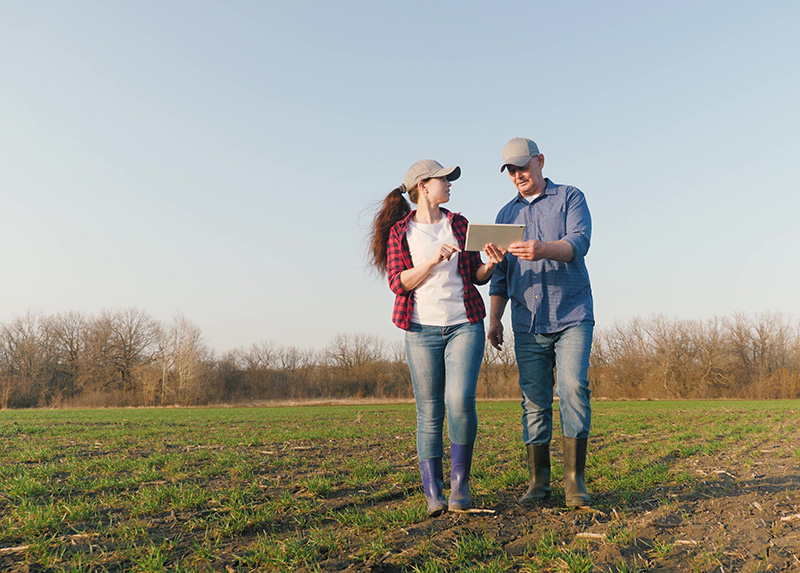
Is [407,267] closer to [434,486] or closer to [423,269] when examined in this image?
[423,269]

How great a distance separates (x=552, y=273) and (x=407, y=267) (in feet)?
3.73

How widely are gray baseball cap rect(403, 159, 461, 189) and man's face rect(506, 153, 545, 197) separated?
0.51 meters

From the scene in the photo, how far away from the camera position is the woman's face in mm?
4023

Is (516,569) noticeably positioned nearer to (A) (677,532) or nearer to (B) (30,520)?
(A) (677,532)

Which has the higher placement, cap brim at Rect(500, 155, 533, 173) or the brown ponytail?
cap brim at Rect(500, 155, 533, 173)

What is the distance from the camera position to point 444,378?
3.97 meters

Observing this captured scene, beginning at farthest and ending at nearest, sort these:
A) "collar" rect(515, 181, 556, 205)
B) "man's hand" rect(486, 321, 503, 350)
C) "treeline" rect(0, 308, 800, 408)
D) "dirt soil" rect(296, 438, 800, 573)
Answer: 1. "treeline" rect(0, 308, 800, 408)
2. "man's hand" rect(486, 321, 503, 350)
3. "collar" rect(515, 181, 556, 205)
4. "dirt soil" rect(296, 438, 800, 573)

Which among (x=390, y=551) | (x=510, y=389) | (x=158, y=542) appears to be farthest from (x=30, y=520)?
(x=510, y=389)

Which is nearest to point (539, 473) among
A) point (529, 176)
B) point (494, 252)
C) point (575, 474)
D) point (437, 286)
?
point (575, 474)

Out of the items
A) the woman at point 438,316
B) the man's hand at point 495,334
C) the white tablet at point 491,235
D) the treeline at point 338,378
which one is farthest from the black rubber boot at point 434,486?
the treeline at point 338,378

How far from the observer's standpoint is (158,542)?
3320 millimetres

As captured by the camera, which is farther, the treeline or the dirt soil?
the treeline

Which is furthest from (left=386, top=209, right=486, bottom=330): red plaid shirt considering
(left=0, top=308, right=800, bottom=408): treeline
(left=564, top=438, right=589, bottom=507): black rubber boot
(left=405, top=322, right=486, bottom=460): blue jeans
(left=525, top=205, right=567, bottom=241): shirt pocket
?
(left=0, top=308, right=800, bottom=408): treeline

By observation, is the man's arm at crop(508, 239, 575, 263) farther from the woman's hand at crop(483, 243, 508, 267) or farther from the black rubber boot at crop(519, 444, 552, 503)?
the black rubber boot at crop(519, 444, 552, 503)
